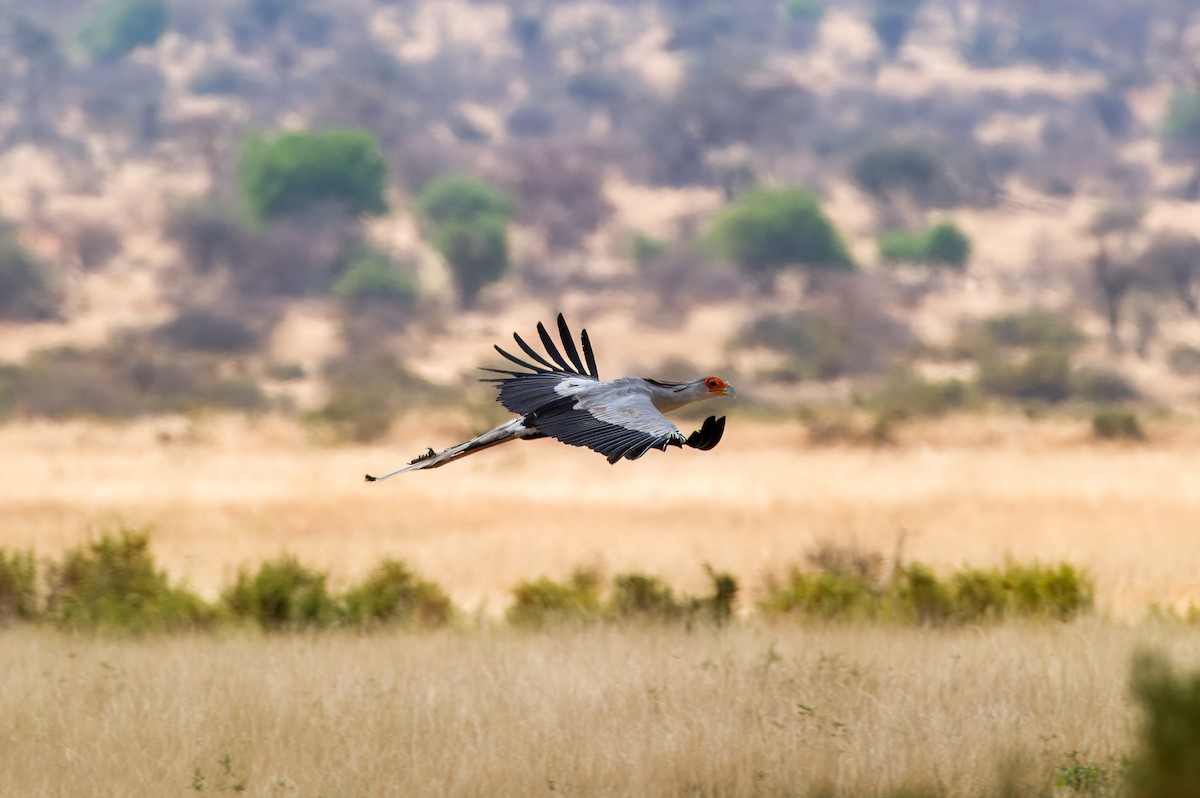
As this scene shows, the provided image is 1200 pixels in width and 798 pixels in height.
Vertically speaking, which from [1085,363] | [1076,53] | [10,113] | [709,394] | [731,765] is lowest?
[731,765]

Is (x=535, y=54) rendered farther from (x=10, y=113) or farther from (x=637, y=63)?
(x=10, y=113)

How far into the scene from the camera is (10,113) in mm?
87375

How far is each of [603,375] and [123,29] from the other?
65844 millimetres

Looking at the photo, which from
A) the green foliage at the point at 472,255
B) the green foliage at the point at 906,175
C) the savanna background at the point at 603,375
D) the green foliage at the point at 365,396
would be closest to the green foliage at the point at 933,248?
the savanna background at the point at 603,375

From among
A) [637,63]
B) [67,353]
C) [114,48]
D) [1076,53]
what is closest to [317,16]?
[114,48]

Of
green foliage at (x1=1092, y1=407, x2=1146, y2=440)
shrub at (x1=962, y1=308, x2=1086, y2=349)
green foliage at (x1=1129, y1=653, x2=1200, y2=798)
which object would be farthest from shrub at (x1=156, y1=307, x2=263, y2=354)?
green foliage at (x1=1129, y1=653, x2=1200, y2=798)

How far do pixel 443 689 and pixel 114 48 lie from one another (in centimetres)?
9852

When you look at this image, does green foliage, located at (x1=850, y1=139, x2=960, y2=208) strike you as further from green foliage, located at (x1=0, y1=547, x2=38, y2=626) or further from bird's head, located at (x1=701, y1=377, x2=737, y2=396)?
bird's head, located at (x1=701, y1=377, x2=737, y2=396)

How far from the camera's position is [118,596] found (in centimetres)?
1513

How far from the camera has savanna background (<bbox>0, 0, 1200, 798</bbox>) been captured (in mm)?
9820

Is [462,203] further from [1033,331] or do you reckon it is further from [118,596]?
[118,596]

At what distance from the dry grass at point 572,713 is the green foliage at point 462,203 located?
57700 mm

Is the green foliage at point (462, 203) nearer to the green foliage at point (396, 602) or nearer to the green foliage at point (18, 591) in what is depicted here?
the green foliage at point (396, 602)

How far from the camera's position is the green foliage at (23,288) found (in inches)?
2223
